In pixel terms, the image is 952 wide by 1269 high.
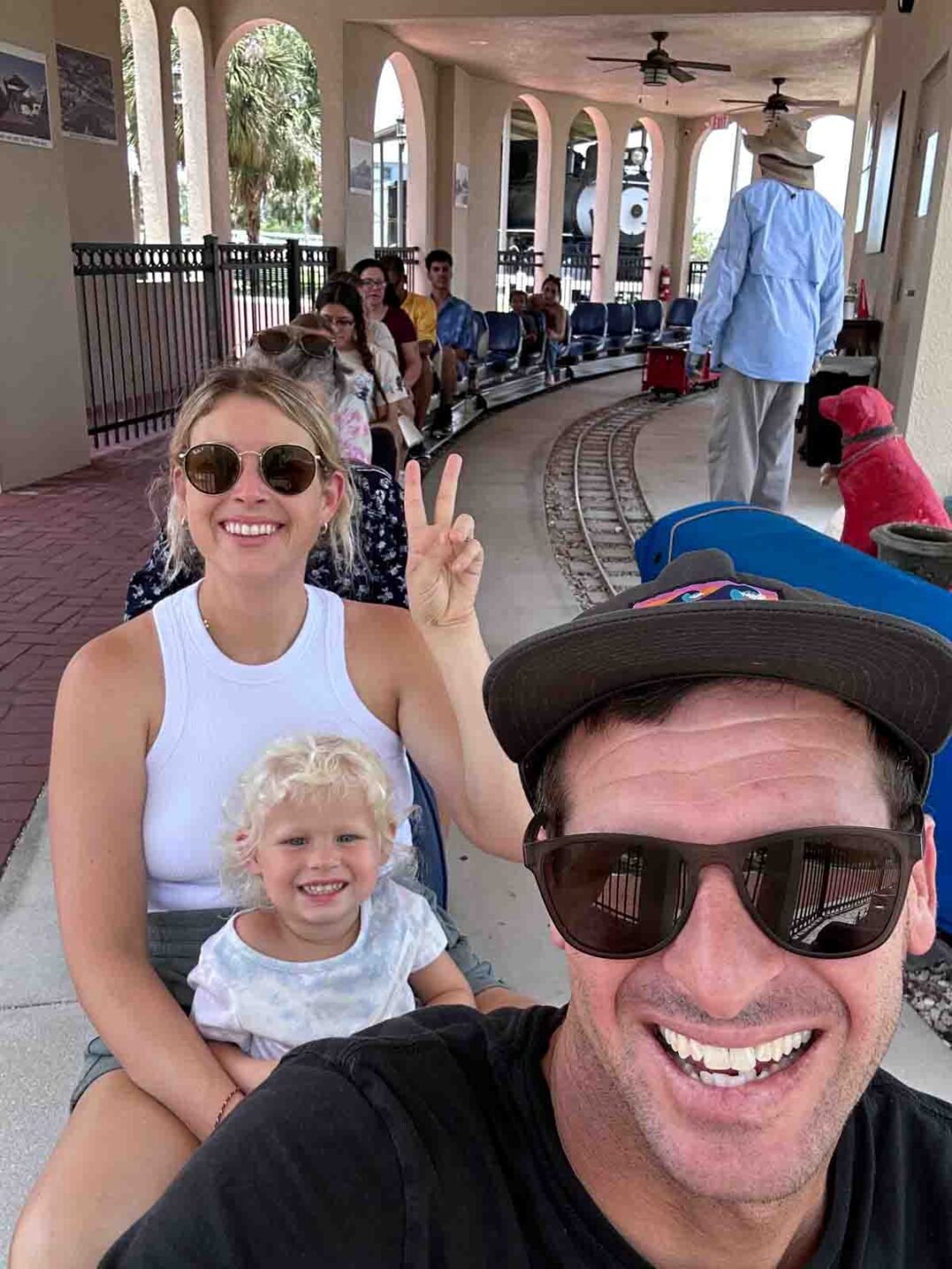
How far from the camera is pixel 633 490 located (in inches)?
325

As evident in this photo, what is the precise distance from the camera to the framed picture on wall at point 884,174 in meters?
8.56

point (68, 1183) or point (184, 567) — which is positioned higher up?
point (184, 567)

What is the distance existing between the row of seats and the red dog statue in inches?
301

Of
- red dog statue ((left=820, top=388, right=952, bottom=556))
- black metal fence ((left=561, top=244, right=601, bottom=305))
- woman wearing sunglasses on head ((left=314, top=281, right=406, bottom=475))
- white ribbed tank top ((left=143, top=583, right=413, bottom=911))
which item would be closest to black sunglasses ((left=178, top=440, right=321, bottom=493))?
white ribbed tank top ((left=143, top=583, right=413, bottom=911))

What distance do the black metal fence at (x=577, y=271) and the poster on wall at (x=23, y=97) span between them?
14094 mm

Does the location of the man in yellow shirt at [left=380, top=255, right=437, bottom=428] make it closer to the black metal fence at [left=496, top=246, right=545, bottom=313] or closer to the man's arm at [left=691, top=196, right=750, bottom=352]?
the man's arm at [left=691, top=196, right=750, bottom=352]

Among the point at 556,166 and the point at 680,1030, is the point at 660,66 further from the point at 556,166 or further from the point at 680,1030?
the point at 680,1030

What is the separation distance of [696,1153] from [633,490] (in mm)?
7604

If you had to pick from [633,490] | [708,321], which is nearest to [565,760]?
[708,321]

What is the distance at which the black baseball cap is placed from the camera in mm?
889

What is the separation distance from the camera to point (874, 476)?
448 cm

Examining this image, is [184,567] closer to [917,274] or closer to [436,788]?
[436,788]

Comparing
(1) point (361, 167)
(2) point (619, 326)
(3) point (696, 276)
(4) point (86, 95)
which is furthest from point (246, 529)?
(3) point (696, 276)

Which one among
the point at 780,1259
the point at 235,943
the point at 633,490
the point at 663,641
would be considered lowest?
the point at 633,490
